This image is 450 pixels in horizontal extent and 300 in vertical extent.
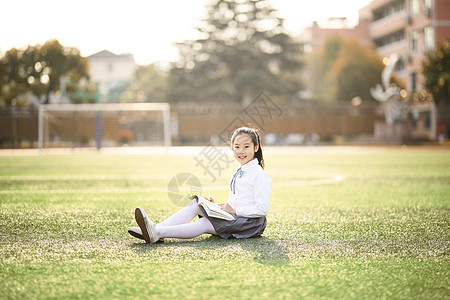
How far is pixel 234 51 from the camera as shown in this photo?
129 ft

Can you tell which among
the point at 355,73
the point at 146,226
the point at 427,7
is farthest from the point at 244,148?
the point at 355,73

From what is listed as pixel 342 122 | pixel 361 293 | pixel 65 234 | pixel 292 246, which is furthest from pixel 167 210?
pixel 342 122

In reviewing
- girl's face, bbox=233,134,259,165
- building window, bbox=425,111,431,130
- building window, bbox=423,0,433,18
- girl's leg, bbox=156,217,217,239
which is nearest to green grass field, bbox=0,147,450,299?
girl's leg, bbox=156,217,217,239

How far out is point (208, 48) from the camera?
40.1 metres

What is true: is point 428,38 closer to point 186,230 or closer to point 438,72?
point 438,72

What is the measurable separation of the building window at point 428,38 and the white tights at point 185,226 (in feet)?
121

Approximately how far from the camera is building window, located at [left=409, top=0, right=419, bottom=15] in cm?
4044

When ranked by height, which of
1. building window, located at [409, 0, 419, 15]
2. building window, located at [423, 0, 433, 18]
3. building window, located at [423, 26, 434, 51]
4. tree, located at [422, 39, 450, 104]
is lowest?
tree, located at [422, 39, 450, 104]

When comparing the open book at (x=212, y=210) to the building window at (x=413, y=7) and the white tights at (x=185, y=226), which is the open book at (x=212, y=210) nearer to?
the white tights at (x=185, y=226)

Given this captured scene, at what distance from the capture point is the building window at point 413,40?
4062 cm

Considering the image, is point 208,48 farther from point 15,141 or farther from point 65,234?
point 65,234

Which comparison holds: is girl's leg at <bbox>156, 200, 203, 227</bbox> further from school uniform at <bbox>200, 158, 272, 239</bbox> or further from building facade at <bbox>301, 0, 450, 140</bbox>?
building facade at <bbox>301, 0, 450, 140</bbox>

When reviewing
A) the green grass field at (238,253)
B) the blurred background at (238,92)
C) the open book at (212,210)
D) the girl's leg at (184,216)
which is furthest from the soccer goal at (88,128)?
the open book at (212,210)

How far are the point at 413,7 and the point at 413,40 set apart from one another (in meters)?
2.42
